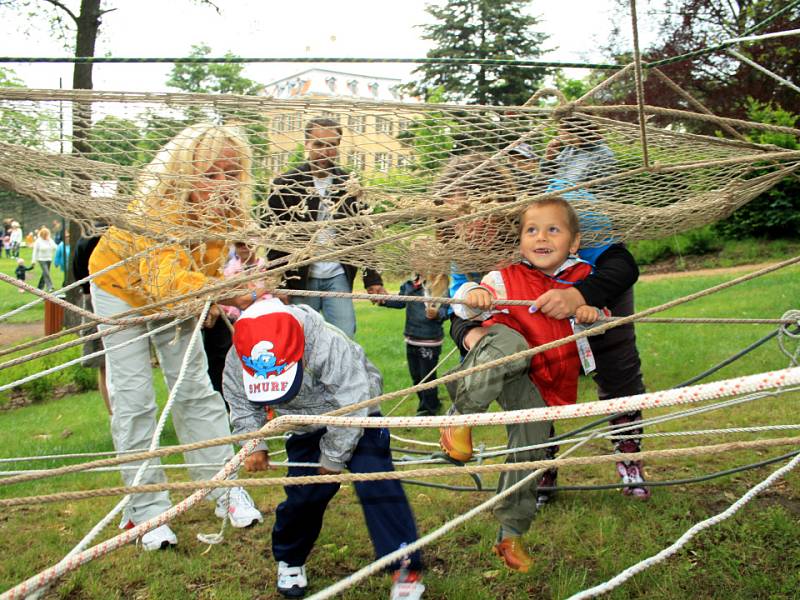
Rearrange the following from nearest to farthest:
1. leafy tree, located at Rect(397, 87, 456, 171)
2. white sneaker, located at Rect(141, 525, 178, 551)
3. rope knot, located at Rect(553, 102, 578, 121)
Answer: rope knot, located at Rect(553, 102, 578, 121) < leafy tree, located at Rect(397, 87, 456, 171) < white sneaker, located at Rect(141, 525, 178, 551)

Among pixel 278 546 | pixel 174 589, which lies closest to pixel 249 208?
pixel 278 546

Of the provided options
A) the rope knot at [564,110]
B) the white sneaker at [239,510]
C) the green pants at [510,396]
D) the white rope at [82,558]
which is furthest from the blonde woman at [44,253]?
the white rope at [82,558]

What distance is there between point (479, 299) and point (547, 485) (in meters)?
1.13

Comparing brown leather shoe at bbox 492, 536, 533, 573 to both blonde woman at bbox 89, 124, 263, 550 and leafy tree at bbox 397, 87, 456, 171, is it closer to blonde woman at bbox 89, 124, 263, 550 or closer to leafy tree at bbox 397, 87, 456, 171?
blonde woman at bbox 89, 124, 263, 550

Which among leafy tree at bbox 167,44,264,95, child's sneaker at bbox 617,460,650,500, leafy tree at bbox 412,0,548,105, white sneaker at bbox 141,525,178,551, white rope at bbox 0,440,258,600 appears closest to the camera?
white rope at bbox 0,440,258,600

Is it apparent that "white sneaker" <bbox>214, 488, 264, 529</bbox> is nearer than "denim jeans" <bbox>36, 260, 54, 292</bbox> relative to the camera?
Yes

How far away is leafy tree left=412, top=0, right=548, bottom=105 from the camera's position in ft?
85.4

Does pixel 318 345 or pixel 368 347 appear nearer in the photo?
pixel 318 345

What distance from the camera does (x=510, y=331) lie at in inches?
97.7

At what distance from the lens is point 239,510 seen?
3154mm

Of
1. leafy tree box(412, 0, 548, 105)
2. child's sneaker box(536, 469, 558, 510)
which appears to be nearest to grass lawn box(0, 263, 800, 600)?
child's sneaker box(536, 469, 558, 510)

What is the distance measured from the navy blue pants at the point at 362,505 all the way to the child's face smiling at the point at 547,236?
80cm

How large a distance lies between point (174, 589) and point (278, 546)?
0.40m

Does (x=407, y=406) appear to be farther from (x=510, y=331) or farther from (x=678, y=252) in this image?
(x=678, y=252)
